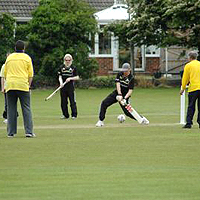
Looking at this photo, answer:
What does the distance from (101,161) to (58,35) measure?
28.4m

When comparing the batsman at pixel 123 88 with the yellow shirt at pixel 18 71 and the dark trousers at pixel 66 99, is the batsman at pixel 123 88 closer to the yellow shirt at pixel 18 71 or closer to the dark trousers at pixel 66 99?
the dark trousers at pixel 66 99

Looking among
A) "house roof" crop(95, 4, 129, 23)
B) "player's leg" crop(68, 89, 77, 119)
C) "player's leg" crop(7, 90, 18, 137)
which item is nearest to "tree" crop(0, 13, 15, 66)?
"house roof" crop(95, 4, 129, 23)

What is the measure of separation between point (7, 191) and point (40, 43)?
3080 cm

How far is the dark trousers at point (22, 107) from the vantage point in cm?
1659

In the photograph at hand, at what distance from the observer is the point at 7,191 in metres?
10.1

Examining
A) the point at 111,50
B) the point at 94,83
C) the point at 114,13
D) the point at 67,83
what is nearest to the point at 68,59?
the point at 67,83

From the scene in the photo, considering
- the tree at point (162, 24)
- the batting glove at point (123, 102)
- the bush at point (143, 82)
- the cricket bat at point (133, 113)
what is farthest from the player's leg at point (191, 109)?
the bush at point (143, 82)

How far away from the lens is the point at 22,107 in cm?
1659

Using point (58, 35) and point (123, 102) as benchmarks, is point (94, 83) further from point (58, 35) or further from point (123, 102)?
point (123, 102)

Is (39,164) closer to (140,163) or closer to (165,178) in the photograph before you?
(140,163)

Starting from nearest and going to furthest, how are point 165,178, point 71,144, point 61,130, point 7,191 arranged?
point 7,191 < point 165,178 < point 71,144 < point 61,130

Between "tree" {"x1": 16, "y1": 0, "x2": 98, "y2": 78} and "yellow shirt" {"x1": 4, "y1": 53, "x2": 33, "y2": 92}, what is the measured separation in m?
23.5

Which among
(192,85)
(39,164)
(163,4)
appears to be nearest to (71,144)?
(39,164)

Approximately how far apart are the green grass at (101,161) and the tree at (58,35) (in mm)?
18668
